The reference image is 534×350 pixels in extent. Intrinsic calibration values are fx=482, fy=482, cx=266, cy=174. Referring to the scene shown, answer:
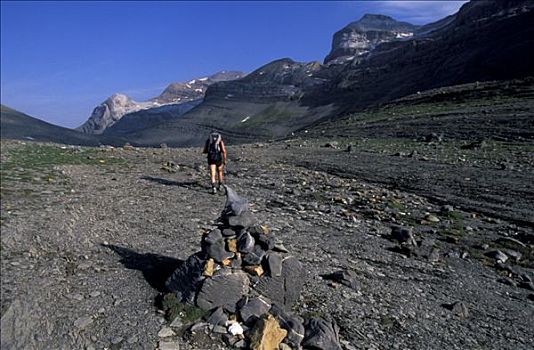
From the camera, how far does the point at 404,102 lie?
212ft

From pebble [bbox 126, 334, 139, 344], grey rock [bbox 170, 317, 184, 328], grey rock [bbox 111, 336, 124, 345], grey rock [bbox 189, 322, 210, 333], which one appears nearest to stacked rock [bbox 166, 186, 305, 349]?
grey rock [bbox 189, 322, 210, 333]

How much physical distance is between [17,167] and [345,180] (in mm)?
13886

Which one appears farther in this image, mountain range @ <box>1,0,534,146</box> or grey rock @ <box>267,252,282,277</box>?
mountain range @ <box>1,0,534,146</box>

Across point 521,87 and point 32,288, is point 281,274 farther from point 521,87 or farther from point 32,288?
point 521,87

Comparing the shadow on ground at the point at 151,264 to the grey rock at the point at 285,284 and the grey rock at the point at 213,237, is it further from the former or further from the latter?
the grey rock at the point at 285,284

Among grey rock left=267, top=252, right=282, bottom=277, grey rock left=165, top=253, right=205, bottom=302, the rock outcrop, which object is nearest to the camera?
grey rock left=165, top=253, right=205, bottom=302

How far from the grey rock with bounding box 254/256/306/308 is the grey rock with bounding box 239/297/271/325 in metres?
0.35

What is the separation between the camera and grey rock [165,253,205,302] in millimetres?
7906

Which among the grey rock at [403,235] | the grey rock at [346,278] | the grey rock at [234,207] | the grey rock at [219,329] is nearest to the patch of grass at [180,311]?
the grey rock at [219,329]

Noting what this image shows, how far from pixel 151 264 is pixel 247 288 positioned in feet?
8.44

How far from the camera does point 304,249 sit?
1133 cm

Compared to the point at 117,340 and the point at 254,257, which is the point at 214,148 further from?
the point at 117,340

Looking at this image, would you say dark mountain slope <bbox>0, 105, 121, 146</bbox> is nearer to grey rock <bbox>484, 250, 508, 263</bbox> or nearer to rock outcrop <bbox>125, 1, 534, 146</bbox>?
rock outcrop <bbox>125, 1, 534, 146</bbox>

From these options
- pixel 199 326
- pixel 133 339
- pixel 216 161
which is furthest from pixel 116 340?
pixel 216 161
